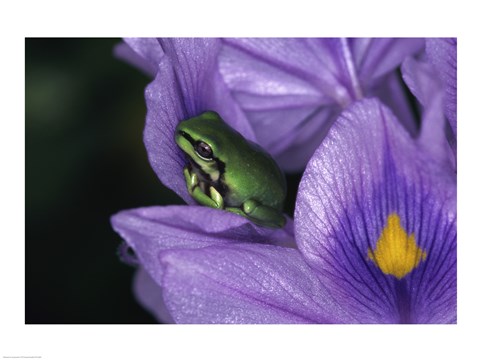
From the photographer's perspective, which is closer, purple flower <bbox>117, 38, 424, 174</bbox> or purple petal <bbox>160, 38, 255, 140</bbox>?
purple petal <bbox>160, 38, 255, 140</bbox>

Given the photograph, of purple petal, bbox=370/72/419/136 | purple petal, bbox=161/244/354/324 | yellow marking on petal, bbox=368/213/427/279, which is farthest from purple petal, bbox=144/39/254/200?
purple petal, bbox=370/72/419/136

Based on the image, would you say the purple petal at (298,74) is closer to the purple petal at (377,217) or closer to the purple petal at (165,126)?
the purple petal at (165,126)

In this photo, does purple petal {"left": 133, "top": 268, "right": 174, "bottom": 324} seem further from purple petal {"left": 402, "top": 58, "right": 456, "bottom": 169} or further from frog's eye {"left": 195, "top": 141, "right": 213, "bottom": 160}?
purple petal {"left": 402, "top": 58, "right": 456, "bottom": 169}

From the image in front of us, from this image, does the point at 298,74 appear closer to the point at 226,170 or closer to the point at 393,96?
the point at 393,96

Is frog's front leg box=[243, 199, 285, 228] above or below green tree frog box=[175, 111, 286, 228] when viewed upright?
below

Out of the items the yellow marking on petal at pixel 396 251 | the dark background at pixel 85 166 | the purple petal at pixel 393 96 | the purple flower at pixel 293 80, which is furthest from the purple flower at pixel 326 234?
the dark background at pixel 85 166
